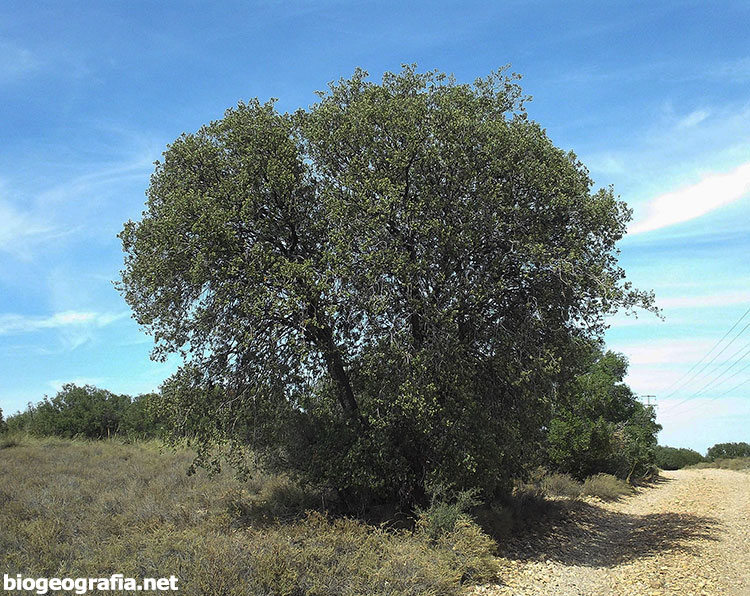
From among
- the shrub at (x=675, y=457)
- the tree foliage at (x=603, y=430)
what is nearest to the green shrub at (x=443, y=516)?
the tree foliage at (x=603, y=430)

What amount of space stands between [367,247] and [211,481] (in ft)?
33.0

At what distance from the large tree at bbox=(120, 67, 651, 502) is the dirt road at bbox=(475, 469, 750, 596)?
2.40 m

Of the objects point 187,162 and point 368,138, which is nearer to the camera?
point 368,138

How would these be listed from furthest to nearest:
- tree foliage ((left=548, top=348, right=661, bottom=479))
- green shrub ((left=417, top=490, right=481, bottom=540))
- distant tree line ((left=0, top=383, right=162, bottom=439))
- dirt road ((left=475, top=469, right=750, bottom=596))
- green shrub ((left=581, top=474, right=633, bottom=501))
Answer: distant tree line ((left=0, top=383, right=162, bottom=439)) < tree foliage ((left=548, top=348, right=661, bottom=479)) < green shrub ((left=581, top=474, right=633, bottom=501)) < green shrub ((left=417, top=490, right=481, bottom=540)) < dirt road ((left=475, top=469, right=750, bottom=596))

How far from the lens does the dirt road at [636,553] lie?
1109 centimetres

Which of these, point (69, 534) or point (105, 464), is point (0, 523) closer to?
point (69, 534)

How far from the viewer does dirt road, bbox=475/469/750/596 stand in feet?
36.4

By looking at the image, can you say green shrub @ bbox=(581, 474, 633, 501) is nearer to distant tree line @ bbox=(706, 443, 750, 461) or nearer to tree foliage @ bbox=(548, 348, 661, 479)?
tree foliage @ bbox=(548, 348, 661, 479)

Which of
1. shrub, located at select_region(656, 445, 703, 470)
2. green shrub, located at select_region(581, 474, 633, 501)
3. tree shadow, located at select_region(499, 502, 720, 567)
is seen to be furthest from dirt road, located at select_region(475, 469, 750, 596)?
shrub, located at select_region(656, 445, 703, 470)

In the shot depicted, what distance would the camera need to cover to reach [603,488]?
24.6m

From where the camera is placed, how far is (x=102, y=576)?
8.92 meters

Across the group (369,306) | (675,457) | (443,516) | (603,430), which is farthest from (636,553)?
(675,457)

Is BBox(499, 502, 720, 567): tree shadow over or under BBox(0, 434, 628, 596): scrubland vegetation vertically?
under

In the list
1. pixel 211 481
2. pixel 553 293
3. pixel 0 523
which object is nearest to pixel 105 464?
pixel 211 481
